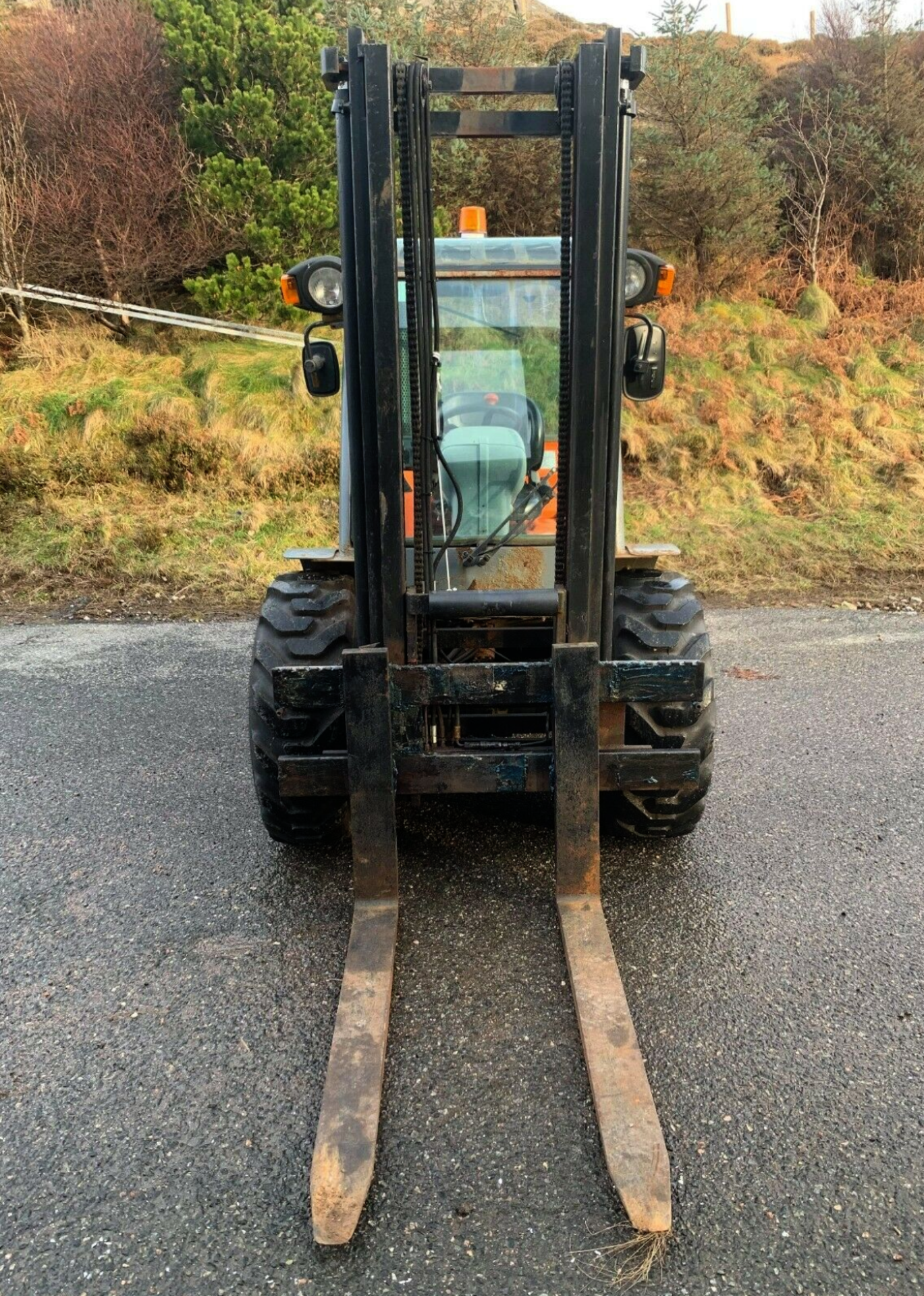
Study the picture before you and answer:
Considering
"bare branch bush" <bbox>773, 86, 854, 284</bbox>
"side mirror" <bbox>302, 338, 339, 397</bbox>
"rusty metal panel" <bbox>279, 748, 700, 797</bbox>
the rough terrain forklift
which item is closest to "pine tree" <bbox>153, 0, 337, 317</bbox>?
"bare branch bush" <bbox>773, 86, 854, 284</bbox>

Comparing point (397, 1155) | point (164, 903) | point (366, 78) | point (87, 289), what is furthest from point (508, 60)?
point (397, 1155)

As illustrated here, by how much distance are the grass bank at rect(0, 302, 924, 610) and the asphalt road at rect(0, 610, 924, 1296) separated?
4.94 meters

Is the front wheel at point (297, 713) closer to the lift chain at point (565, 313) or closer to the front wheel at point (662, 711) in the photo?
the lift chain at point (565, 313)

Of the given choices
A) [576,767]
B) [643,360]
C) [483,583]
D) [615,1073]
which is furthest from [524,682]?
[643,360]

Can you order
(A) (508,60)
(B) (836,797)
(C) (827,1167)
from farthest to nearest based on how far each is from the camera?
(A) (508,60)
(B) (836,797)
(C) (827,1167)

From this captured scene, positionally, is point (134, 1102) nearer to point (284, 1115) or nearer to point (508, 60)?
point (284, 1115)

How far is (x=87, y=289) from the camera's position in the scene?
44.2 ft

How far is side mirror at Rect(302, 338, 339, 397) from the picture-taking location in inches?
161

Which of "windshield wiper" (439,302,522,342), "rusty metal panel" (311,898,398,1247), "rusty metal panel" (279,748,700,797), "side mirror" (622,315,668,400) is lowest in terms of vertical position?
"rusty metal panel" (311,898,398,1247)

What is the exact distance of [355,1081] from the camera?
8.30ft

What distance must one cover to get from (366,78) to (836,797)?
3524 millimetres

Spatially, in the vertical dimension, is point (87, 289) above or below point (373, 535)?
above

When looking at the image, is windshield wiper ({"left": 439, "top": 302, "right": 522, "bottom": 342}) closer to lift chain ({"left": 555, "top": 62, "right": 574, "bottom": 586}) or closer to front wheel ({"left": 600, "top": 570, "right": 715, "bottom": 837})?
lift chain ({"left": 555, "top": 62, "right": 574, "bottom": 586})

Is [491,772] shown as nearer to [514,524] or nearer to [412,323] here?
[514,524]
